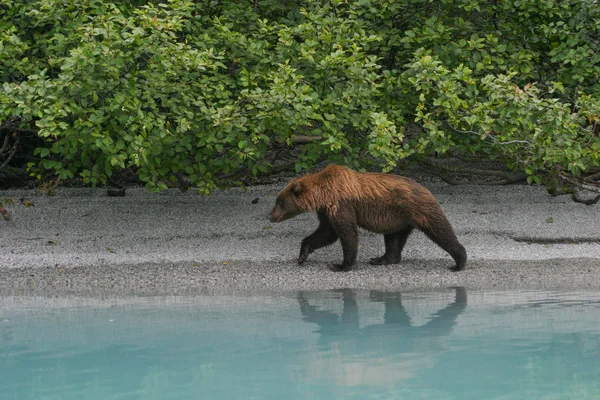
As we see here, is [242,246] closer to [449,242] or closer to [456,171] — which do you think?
[449,242]

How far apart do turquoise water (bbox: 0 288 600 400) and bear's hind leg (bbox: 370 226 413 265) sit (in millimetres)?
1790

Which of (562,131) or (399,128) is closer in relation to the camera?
(562,131)

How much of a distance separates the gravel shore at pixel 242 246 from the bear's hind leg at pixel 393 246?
19 cm

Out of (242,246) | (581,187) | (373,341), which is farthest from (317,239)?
(581,187)

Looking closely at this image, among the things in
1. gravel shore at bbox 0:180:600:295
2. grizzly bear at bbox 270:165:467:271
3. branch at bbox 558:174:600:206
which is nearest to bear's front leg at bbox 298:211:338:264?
grizzly bear at bbox 270:165:467:271

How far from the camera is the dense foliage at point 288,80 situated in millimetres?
10461

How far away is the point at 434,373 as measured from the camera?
629 cm

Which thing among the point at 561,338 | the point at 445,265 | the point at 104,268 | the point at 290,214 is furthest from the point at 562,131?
the point at 104,268

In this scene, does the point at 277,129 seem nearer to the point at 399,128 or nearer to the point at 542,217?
the point at 399,128

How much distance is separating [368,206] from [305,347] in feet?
12.6

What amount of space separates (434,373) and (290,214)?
5034 millimetres

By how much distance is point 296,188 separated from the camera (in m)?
10.8

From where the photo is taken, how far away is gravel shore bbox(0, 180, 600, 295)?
398 inches

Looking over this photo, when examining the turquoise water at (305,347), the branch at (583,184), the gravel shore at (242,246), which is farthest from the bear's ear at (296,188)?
the branch at (583,184)
